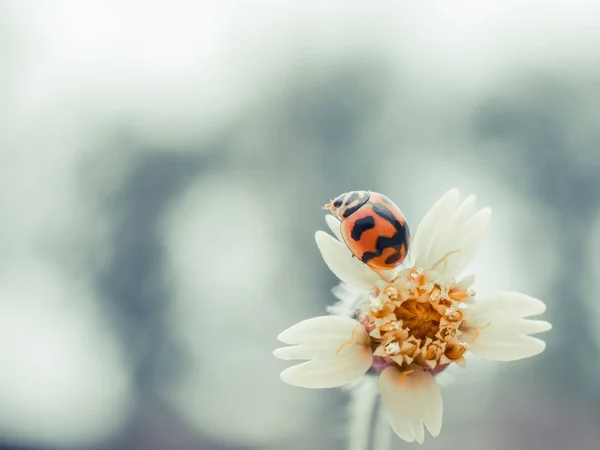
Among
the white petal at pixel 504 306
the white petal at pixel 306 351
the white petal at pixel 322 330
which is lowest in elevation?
the white petal at pixel 306 351

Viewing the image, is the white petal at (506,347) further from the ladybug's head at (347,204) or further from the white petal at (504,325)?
the ladybug's head at (347,204)

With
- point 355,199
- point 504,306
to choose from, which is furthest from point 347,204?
point 504,306

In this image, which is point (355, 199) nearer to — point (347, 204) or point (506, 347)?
point (347, 204)

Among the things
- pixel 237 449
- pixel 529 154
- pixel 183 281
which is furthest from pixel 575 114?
pixel 237 449

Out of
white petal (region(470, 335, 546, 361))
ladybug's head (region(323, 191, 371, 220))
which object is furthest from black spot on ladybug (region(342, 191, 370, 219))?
white petal (region(470, 335, 546, 361))

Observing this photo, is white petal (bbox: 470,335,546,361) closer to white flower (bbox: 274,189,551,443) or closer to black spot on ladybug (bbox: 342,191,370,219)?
white flower (bbox: 274,189,551,443)

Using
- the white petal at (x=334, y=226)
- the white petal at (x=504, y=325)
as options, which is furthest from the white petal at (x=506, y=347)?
the white petal at (x=334, y=226)
